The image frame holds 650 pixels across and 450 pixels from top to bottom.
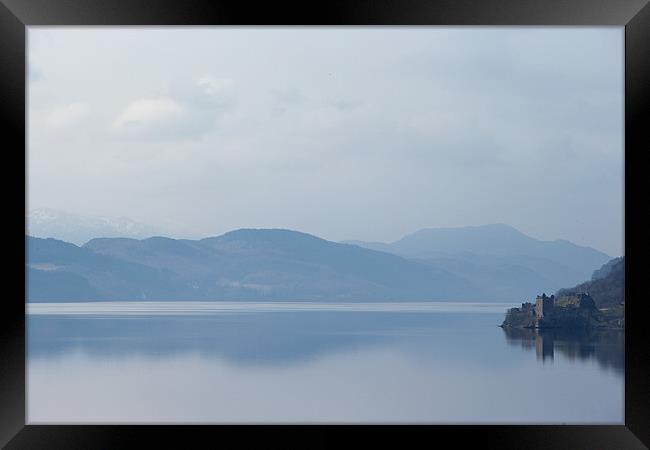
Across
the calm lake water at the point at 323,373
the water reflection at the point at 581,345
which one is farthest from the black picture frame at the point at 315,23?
the water reflection at the point at 581,345

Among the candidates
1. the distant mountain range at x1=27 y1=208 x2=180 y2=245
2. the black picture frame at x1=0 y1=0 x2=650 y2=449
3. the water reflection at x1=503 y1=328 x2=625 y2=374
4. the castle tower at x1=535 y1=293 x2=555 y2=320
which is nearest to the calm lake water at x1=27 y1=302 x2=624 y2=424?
the water reflection at x1=503 y1=328 x2=625 y2=374

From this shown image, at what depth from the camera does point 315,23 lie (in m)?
2.87

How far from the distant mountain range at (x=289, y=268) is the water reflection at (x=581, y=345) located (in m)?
12.3

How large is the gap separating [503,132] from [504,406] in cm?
2138

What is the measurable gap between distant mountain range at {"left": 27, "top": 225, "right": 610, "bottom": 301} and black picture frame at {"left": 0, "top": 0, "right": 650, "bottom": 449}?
1464 inches

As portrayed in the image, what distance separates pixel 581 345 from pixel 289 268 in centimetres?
1944

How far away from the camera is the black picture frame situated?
278cm

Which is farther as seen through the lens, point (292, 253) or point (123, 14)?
point (292, 253)

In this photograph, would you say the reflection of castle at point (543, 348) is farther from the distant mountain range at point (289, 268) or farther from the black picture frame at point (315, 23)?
the black picture frame at point (315, 23)

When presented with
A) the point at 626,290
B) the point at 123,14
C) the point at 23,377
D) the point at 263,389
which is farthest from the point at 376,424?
the point at 263,389

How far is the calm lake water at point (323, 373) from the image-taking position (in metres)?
21.4

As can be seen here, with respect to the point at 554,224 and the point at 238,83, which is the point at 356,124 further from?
the point at 554,224

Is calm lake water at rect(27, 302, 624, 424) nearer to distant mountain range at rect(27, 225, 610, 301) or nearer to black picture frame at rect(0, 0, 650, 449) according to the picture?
distant mountain range at rect(27, 225, 610, 301)

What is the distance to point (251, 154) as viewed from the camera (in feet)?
140
